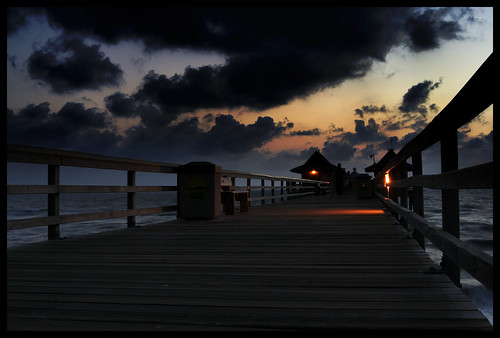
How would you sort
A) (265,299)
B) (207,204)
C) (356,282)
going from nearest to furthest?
(265,299)
(356,282)
(207,204)

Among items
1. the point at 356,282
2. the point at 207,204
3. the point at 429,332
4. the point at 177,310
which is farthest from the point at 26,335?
the point at 207,204

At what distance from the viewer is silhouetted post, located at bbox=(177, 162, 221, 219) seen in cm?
841

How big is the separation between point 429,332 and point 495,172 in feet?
2.70

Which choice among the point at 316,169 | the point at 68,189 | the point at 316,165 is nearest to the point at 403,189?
the point at 68,189

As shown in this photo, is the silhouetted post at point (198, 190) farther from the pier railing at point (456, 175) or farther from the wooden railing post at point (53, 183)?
the pier railing at point (456, 175)

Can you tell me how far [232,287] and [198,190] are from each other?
5.69 metres

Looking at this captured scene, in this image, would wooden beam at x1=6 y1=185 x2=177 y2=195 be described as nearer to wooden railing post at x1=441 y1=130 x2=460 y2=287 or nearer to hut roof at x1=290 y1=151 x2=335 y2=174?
wooden railing post at x1=441 y1=130 x2=460 y2=287

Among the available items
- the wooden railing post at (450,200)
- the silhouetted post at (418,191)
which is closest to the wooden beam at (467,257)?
the wooden railing post at (450,200)

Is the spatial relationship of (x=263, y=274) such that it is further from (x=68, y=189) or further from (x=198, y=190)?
(x=198, y=190)

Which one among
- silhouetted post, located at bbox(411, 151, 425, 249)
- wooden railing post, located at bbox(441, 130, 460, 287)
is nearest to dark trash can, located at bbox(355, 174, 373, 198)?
silhouetted post, located at bbox(411, 151, 425, 249)

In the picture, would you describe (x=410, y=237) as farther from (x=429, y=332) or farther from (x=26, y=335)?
(x=26, y=335)

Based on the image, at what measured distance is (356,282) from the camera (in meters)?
2.93

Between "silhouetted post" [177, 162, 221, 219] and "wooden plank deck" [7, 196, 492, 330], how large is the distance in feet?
11.4
